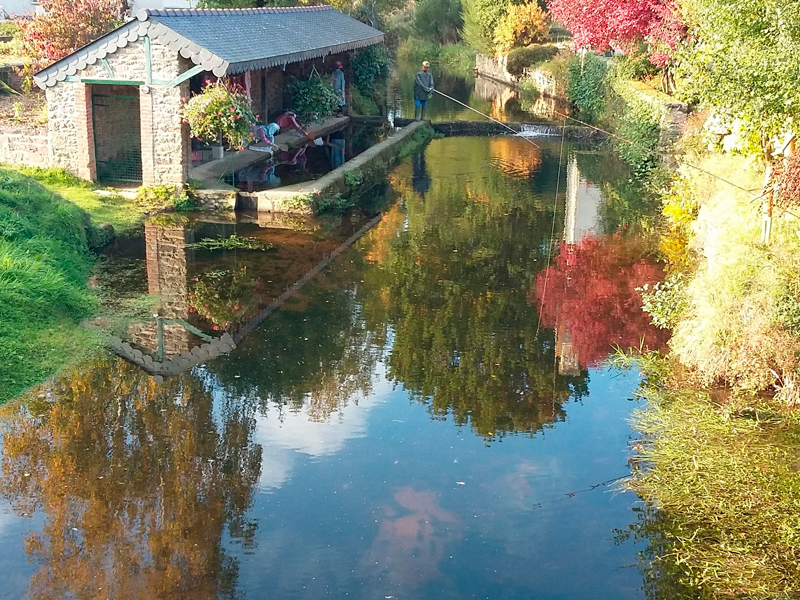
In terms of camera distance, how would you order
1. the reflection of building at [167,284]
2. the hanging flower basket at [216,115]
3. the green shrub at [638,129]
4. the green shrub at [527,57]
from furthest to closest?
the green shrub at [527,57] → the green shrub at [638,129] → the hanging flower basket at [216,115] → the reflection of building at [167,284]

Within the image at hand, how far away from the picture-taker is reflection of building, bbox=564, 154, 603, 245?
15525mm

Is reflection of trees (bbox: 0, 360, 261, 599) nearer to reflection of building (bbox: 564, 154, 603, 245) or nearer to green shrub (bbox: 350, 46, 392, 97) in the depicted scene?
reflection of building (bbox: 564, 154, 603, 245)

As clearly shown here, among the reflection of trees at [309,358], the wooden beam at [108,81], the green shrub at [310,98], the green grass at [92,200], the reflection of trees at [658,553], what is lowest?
the reflection of trees at [658,553]

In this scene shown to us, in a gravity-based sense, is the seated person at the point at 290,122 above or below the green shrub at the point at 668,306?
above

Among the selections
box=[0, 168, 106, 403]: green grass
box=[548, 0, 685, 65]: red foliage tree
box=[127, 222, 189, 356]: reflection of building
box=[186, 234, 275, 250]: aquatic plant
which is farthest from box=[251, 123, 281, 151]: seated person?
box=[548, 0, 685, 65]: red foliage tree

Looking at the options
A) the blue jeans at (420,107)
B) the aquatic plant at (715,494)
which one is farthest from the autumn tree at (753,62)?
the blue jeans at (420,107)

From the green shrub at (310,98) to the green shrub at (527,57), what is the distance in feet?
65.5

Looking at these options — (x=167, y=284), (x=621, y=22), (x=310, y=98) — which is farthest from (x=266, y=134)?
(x=621, y=22)

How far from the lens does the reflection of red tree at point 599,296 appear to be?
1056 cm

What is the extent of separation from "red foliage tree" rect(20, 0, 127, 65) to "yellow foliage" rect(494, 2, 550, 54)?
82.7ft

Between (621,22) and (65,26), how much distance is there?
1339 centimetres

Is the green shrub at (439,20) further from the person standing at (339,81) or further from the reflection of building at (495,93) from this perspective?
the person standing at (339,81)

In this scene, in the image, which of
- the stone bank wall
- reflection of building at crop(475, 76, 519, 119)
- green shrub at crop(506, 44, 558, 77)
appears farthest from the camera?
green shrub at crop(506, 44, 558, 77)

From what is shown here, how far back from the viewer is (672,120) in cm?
2056
